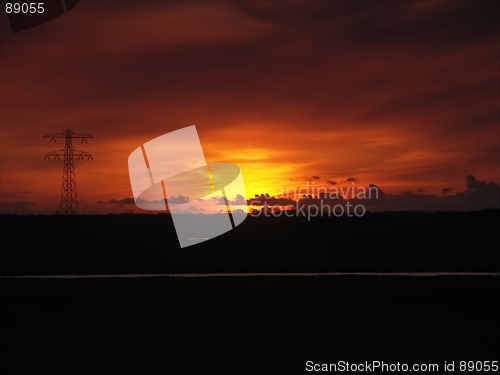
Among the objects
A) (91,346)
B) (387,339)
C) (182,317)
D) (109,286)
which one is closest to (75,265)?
(109,286)

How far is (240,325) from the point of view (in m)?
16.3

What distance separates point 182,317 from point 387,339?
6.60 m

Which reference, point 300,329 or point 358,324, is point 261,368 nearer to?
point 300,329

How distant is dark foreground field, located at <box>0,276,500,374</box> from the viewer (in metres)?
12.8

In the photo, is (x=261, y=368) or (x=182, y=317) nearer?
(x=261, y=368)

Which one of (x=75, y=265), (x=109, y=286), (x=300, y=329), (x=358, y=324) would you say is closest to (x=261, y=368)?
(x=300, y=329)

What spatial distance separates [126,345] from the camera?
46.3ft

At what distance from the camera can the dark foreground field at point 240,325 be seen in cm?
1279

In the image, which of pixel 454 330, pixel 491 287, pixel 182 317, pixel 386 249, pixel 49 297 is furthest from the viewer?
pixel 386 249

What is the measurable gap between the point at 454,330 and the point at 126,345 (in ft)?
29.8

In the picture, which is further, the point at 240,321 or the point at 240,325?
the point at 240,321

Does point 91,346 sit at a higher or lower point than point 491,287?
higher

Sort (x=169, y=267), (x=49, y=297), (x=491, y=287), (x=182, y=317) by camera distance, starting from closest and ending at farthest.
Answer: (x=182, y=317)
(x=49, y=297)
(x=491, y=287)
(x=169, y=267)

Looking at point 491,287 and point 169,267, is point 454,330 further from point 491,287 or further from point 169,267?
point 169,267
